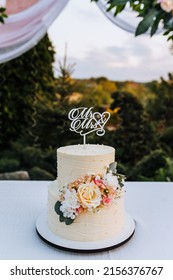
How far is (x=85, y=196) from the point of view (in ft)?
3.75

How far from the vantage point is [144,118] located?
3.62 meters

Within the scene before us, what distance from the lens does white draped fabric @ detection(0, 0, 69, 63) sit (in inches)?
82.8

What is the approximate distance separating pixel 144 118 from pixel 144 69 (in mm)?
598

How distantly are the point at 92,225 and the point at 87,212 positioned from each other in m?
0.06

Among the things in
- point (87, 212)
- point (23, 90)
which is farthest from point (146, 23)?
point (23, 90)

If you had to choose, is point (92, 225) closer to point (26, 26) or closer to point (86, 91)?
point (26, 26)

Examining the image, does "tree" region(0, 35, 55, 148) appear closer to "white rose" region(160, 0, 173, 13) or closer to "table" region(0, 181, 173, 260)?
"table" region(0, 181, 173, 260)

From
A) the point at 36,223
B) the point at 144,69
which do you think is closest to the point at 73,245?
the point at 36,223

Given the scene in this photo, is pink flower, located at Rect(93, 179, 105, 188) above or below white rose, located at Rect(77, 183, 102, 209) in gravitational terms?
above

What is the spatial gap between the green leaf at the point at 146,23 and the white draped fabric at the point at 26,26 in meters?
0.78

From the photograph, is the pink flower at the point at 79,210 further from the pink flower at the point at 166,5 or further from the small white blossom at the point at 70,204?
the pink flower at the point at 166,5

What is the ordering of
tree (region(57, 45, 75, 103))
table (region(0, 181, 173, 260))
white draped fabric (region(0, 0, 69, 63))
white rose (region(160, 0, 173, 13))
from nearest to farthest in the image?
table (region(0, 181, 173, 260)), white rose (region(160, 0, 173, 13)), white draped fabric (region(0, 0, 69, 63)), tree (region(57, 45, 75, 103))

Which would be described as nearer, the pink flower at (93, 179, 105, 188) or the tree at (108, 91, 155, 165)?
the pink flower at (93, 179, 105, 188)

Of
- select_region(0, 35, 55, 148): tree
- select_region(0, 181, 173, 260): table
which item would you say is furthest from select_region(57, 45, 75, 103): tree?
select_region(0, 181, 173, 260): table
